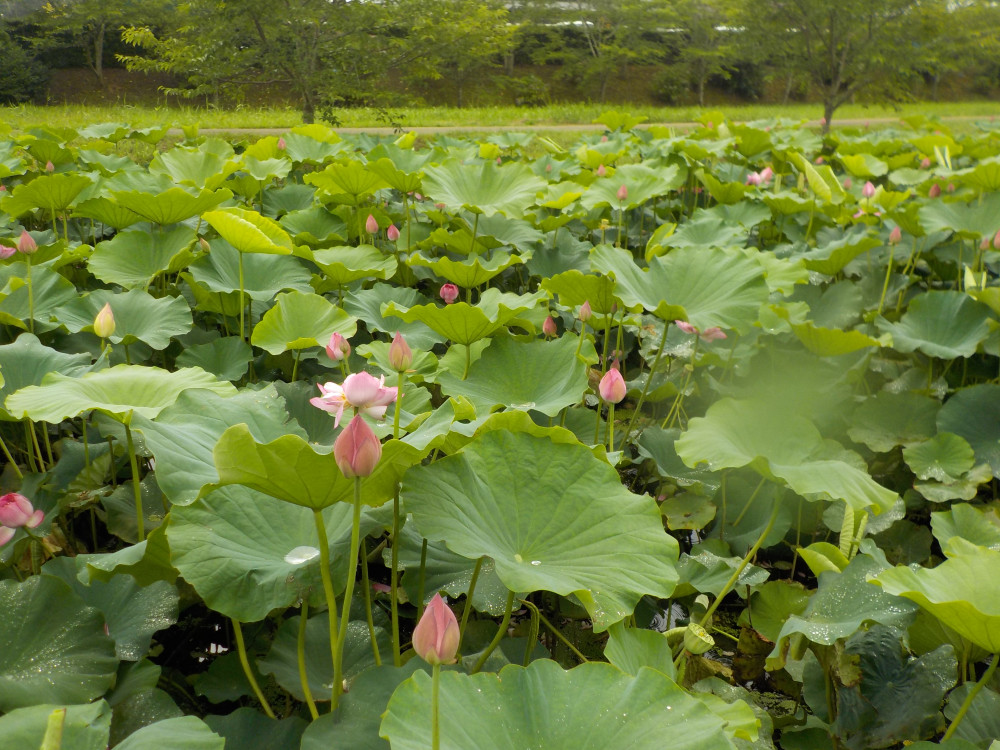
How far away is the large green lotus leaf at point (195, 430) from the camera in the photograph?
897 mm

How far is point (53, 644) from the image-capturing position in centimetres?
96

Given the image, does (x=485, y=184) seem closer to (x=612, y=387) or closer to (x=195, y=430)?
(x=612, y=387)

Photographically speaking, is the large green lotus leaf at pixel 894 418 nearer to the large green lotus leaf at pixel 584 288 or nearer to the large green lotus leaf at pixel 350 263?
the large green lotus leaf at pixel 584 288

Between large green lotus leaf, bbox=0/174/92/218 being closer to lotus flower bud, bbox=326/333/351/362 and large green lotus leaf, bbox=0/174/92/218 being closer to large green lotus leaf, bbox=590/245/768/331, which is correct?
lotus flower bud, bbox=326/333/351/362

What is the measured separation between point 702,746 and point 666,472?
3.37ft

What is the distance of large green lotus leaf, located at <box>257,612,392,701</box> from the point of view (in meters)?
1.04

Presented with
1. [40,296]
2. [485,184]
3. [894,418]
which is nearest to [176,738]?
[40,296]

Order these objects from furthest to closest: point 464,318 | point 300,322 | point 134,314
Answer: point 134,314
point 300,322
point 464,318

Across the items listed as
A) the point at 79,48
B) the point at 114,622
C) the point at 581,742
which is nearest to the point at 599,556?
the point at 581,742

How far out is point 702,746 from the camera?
2.32ft

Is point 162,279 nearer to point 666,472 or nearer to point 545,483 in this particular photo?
point 666,472

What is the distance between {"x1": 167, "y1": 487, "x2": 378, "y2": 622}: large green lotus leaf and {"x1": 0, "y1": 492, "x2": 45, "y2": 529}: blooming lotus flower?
317mm

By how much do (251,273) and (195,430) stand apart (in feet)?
4.35

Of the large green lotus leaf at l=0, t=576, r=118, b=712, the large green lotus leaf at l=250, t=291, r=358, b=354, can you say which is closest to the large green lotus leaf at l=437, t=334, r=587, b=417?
the large green lotus leaf at l=250, t=291, r=358, b=354
